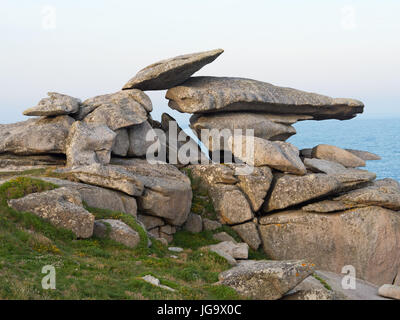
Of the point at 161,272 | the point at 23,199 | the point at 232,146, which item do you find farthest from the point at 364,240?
the point at 23,199

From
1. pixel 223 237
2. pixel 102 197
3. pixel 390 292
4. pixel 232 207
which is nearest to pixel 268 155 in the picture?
pixel 232 207

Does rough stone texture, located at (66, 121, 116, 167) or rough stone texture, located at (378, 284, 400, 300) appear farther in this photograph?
rough stone texture, located at (66, 121, 116, 167)

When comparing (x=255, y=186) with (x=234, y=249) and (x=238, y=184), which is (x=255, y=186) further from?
(x=234, y=249)

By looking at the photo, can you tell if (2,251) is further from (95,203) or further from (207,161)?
(207,161)

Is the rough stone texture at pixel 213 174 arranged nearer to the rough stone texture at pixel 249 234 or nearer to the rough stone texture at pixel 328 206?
the rough stone texture at pixel 249 234

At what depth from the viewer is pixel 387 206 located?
1410 inches

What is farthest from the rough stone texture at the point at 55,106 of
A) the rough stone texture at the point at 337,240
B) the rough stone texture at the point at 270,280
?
the rough stone texture at the point at 270,280

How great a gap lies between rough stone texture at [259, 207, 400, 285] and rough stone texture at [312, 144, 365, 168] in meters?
10.2

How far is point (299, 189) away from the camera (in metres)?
35.6

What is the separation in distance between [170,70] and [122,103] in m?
5.10

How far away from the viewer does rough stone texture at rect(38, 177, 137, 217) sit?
89.2 feet

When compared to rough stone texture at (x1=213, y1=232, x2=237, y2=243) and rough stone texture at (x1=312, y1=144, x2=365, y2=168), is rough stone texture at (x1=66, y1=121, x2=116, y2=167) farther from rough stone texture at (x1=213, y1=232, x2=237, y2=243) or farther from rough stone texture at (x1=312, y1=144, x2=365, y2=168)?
rough stone texture at (x1=312, y1=144, x2=365, y2=168)

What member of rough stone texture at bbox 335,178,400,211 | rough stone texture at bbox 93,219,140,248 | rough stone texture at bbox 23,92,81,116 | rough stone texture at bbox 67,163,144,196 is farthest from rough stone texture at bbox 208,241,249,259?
rough stone texture at bbox 23,92,81,116
